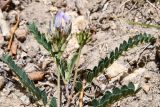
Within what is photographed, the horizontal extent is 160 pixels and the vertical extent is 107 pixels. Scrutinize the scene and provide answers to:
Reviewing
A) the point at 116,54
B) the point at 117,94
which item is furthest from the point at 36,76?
Result: the point at 117,94

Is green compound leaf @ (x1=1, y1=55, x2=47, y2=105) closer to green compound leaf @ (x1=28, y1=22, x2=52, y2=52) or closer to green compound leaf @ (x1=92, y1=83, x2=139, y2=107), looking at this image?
green compound leaf @ (x1=28, y1=22, x2=52, y2=52)

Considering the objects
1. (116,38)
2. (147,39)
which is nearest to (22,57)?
(116,38)

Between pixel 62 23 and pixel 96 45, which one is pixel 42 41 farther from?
pixel 96 45

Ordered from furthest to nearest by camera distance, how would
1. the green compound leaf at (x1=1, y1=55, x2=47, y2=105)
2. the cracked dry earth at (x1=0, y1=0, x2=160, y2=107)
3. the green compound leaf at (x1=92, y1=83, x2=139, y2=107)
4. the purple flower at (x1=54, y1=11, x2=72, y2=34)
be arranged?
the cracked dry earth at (x1=0, y1=0, x2=160, y2=107)
the green compound leaf at (x1=1, y1=55, x2=47, y2=105)
the purple flower at (x1=54, y1=11, x2=72, y2=34)
the green compound leaf at (x1=92, y1=83, x2=139, y2=107)

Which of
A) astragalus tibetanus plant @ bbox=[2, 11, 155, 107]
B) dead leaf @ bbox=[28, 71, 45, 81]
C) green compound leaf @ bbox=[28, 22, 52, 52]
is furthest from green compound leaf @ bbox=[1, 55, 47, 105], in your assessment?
dead leaf @ bbox=[28, 71, 45, 81]

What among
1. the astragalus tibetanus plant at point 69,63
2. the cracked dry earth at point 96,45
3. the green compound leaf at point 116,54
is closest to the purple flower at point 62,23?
the astragalus tibetanus plant at point 69,63

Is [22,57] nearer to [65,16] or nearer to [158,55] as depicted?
[65,16]
